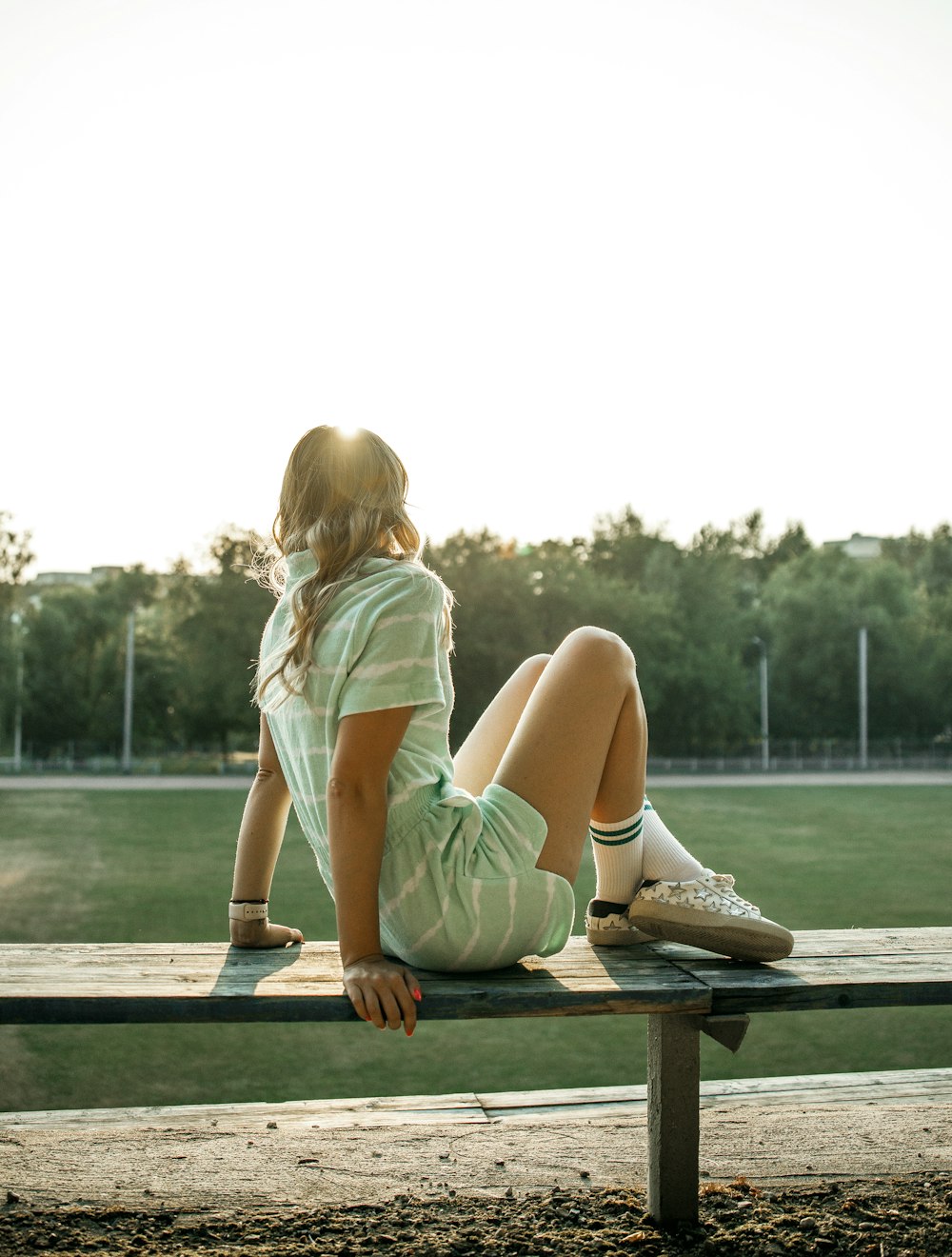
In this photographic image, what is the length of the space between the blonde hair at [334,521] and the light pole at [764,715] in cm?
4136

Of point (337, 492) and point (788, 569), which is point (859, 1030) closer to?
Result: point (337, 492)

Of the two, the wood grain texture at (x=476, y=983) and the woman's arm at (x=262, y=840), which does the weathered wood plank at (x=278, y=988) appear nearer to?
the wood grain texture at (x=476, y=983)

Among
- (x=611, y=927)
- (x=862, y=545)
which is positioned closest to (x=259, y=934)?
(x=611, y=927)

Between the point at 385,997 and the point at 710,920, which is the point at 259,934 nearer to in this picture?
the point at 385,997

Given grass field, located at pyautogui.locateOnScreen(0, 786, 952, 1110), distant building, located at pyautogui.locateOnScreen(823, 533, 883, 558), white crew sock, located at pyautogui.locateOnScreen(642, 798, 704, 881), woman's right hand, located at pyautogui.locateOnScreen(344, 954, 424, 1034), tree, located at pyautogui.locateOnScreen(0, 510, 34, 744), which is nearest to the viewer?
woman's right hand, located at pyautogui.locateOnScreen(344, 954, 424, 1034)

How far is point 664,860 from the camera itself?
2.43 metres

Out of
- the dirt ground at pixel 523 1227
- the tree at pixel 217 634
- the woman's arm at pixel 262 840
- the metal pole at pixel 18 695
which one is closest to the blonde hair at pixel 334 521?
the woman's arm at pixel 262 840

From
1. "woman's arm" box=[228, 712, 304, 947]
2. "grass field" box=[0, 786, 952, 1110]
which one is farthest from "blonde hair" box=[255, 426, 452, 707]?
"grass field" box=[0, 786, 952, 1110]

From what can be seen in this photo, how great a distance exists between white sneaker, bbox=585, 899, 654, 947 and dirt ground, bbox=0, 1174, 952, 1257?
1.75 ft

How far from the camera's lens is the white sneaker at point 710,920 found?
2.32 metres

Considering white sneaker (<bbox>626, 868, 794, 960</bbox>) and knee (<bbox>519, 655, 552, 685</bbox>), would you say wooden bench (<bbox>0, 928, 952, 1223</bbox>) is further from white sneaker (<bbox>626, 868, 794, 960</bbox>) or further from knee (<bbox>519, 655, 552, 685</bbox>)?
knee (<bbox>519, 655, 552, 685</bbox>)

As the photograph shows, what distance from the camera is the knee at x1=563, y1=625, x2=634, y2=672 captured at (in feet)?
7.31

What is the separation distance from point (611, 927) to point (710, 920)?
0.85 feet

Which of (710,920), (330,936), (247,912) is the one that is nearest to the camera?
(710,920)
